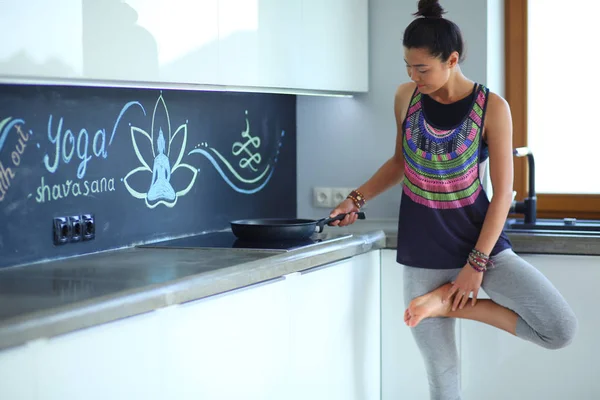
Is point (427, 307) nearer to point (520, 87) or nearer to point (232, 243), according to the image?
point (232, 243)

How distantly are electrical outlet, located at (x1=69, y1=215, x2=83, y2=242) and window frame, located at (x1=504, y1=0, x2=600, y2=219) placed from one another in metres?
1.91

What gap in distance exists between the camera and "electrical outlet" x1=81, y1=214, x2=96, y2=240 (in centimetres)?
265

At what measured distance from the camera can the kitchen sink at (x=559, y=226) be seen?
3.38 m

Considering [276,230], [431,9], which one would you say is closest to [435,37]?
[431,9]

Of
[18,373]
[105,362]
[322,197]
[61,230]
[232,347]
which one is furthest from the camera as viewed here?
[322,197]

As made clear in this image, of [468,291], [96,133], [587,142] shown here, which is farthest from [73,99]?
[587,142]

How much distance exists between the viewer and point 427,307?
2.80 meters

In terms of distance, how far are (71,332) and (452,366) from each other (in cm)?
146

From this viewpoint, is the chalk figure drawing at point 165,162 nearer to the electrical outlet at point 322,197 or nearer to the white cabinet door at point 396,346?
the electrical outlet at point 322,197

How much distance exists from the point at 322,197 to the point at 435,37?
1.33 m

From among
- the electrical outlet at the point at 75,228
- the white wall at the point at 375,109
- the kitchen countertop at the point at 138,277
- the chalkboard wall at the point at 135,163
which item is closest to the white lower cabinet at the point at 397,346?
the kitchen countertop at the point at 138,277

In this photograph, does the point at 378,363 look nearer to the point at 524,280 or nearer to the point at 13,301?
the point at 524,280

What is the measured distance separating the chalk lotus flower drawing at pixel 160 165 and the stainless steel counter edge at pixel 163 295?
1.87ft

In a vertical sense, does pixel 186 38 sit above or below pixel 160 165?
above
